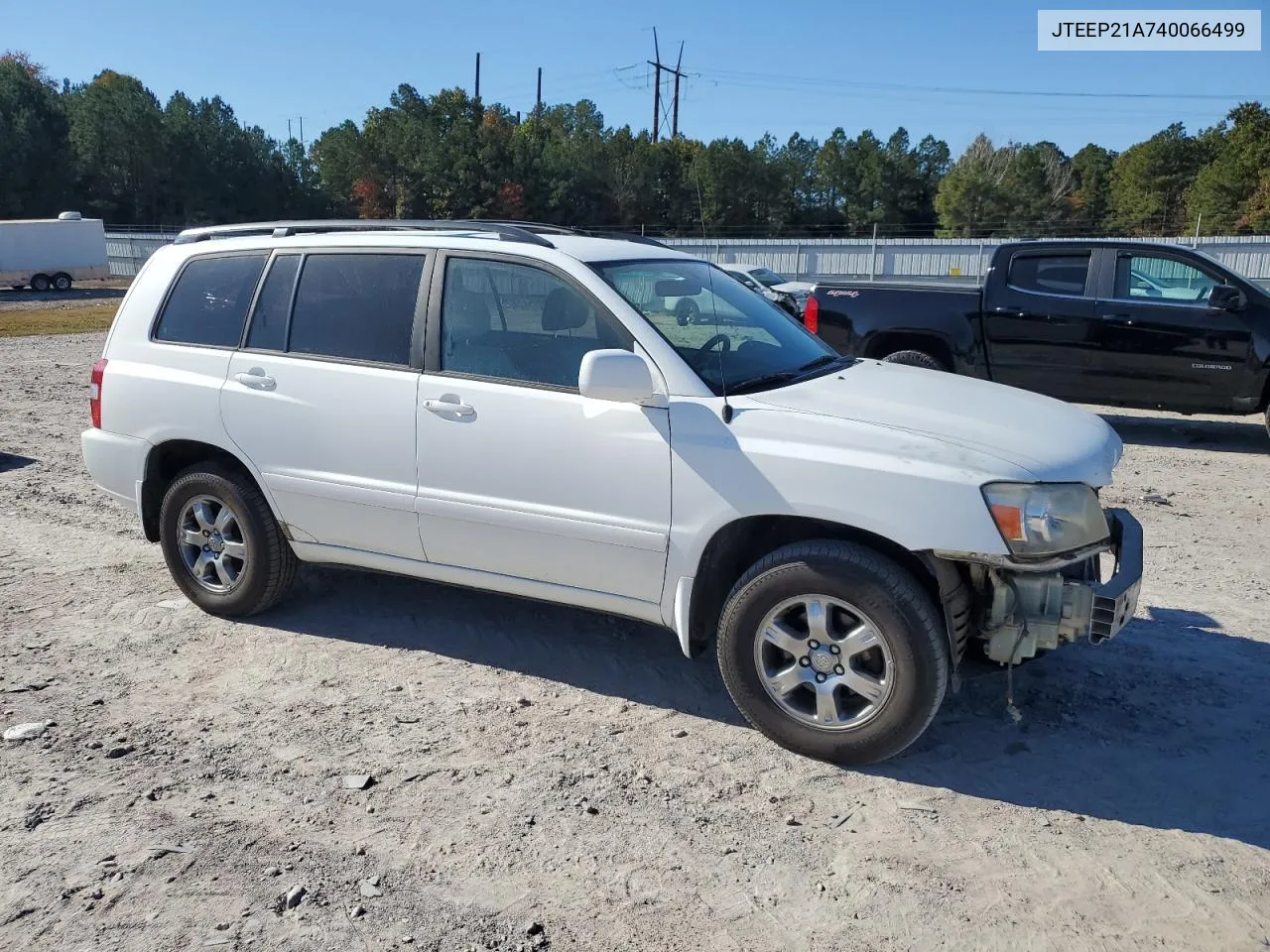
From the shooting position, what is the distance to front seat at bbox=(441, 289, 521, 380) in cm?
441

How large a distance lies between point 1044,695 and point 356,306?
11.3 ft

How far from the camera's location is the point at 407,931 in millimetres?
2947

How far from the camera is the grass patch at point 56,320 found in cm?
2225

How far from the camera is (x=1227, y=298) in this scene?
927cm

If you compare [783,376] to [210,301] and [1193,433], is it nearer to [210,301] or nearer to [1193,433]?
[210,301]

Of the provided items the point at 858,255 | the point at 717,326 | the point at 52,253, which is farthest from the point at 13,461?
the point at 52,253

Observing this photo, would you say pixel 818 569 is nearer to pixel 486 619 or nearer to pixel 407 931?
→ pixel 407 931

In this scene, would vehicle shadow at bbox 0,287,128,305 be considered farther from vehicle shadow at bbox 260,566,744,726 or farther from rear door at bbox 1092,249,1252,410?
vehicle shadow at bbox 260,566,744,726

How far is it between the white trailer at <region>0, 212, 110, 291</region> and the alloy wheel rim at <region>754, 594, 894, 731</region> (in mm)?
40235

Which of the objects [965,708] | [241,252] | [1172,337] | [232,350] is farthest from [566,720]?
[1172,337]

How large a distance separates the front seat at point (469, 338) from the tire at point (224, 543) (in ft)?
A: 4.31

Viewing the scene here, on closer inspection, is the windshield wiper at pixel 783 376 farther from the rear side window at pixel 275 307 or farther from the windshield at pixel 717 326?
the rear side window at pixel 275 307

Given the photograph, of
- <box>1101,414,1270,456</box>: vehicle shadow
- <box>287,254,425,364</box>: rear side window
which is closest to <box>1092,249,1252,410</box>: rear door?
<box>1101,414,1270,456</box>: vehicle shadow

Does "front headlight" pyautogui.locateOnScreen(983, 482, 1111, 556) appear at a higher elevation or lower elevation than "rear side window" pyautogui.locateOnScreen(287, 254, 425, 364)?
lower
